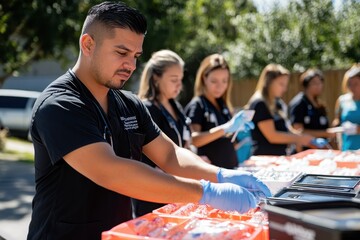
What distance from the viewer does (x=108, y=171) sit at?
1449 mm

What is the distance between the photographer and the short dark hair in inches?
64.1

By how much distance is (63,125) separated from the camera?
4.80 feet

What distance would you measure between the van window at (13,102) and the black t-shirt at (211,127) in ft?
36.1

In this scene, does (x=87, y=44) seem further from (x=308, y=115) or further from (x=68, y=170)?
(x=308, y=115)

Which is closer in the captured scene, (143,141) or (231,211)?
(231,211)

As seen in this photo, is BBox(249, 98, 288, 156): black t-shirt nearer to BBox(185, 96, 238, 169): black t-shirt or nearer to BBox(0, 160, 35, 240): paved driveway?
BBox(185, 96, 238, 169): black t-shirt

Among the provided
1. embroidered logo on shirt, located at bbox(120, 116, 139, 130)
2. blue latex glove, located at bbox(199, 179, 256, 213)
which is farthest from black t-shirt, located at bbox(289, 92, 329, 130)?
blue latex glove, located at bbox(199, 179, 256, 213)

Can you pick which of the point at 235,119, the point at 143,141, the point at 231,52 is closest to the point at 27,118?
the point at 231,52

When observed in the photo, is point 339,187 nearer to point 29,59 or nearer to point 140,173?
point 140,173

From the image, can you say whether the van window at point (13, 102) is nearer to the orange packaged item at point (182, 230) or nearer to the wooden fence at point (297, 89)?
the wooden fence at point (297, 89)

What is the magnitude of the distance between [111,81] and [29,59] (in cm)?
1063

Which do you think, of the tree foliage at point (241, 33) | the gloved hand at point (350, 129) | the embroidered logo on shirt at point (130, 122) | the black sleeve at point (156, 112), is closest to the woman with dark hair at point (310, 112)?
the gloved hand at point (350, 129)

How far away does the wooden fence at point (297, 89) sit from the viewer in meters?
10.0

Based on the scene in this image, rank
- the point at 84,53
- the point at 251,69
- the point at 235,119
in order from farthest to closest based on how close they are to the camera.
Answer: the point at 251,69 → the point at 235,119 → the point at 84,53
